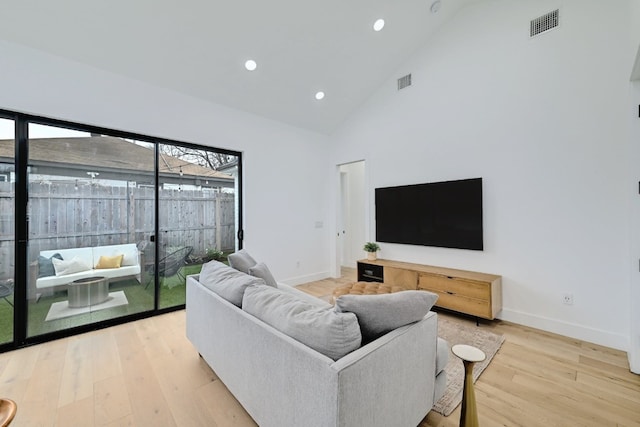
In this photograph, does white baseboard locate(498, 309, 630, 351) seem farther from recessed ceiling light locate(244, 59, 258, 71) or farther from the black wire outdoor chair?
recessed ceiling light locate(244, 59, 258, 71)

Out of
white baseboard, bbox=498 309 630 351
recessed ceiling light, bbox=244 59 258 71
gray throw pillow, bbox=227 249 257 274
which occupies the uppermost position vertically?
recessed ceiling light, bbox=244 59 258 71

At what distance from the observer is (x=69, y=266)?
282 cm

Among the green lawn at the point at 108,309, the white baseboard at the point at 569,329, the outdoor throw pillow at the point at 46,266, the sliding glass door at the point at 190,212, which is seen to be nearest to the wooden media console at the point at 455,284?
the white baseboard at the point at 569,329

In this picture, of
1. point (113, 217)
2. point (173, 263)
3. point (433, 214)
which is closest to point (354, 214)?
point (433, 214)

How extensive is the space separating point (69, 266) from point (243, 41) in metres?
3.16

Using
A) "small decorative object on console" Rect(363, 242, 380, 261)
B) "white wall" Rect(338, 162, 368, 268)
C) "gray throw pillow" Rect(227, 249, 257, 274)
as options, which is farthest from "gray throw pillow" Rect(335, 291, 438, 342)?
"white wall" Rect(338, 162, 368, 268)

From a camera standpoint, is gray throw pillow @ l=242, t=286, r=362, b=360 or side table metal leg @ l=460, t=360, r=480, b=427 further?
side table metal leg @ l=460, t=360, r=480, b=427

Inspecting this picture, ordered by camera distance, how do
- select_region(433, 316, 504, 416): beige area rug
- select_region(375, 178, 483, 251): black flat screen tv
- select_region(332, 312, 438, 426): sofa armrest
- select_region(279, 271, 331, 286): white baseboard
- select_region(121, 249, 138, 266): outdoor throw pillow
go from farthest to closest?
select_region(279, 271, 331, 286): white baseboard < select_region(375, 178, 483, 251): black flat screen tv < select_region(121, 249, 138, 266): outdoor throw pillow < select_region(433, 316, 504, 416): beige area rug < select_region(332, 312, 438, 426): sofa armrest

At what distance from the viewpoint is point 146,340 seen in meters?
2.61

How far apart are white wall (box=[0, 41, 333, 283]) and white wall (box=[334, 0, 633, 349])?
200 centimetres

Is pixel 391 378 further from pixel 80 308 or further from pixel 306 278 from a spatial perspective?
pixel 306 278

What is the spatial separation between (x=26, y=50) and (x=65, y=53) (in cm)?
27

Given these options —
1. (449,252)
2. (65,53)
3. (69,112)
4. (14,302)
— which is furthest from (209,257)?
(449,252)

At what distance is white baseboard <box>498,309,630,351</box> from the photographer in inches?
95.4
